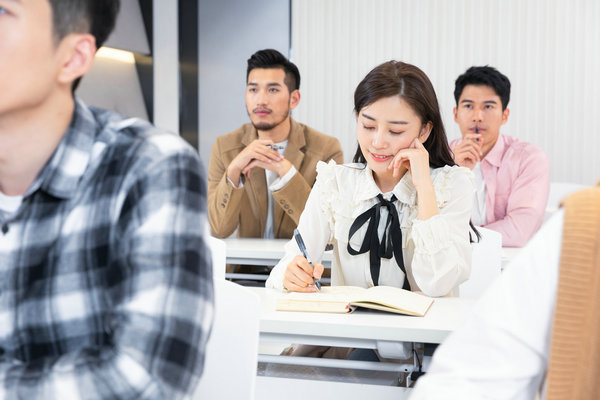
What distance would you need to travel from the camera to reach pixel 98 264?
2.68 ft

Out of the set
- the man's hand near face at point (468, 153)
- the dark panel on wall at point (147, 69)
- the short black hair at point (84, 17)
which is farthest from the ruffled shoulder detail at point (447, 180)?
the dark panel on wall at point (147, 69)

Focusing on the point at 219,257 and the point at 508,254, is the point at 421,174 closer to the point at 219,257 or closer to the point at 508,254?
the point at 219,257

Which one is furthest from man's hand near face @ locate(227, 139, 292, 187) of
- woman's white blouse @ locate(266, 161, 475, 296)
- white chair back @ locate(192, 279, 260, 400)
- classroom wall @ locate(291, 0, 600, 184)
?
classroom wall @ locate(291, 0, 600, 184)

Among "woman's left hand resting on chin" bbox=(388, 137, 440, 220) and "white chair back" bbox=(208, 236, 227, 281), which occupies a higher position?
"woman's left hand resting on chin" bbox=(388, 137, 440, 220)

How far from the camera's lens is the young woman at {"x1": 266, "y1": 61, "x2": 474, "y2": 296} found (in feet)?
6.37

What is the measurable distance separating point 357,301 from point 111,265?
0.83 meters

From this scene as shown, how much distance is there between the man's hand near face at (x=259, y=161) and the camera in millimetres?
2949

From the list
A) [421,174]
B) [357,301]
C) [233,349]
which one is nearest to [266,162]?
[421,174]

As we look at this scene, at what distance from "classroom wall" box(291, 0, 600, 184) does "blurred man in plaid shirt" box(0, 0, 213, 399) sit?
4540mm

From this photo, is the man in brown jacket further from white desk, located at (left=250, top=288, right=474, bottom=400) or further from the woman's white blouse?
white desk, located at (left=250, top=288, right=474, bottom=400)

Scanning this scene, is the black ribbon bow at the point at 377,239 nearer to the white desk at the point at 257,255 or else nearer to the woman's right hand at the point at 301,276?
the woman's right hand at the point at 301,276

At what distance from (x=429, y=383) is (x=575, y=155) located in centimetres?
464

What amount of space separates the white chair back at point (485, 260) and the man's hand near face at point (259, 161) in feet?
3.54

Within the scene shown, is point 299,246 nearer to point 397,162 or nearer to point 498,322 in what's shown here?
point 397,162
